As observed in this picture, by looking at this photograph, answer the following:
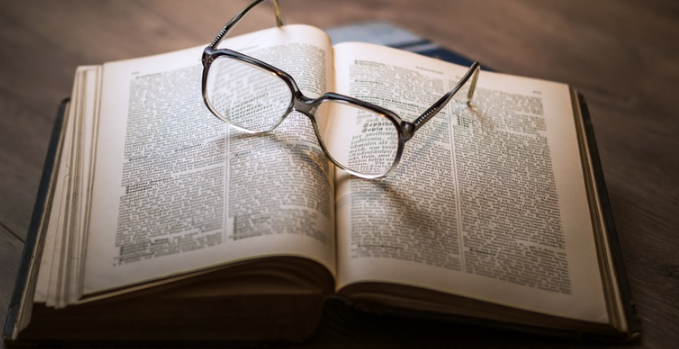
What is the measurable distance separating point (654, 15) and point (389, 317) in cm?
83

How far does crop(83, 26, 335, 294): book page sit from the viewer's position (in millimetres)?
588

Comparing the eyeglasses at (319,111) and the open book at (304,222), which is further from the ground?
the eyeglasses at (319,111)

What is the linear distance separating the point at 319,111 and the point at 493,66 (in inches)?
15.7

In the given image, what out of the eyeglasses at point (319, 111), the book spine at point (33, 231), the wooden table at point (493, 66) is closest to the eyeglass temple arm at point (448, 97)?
the eyeglasses at point (319, 111)

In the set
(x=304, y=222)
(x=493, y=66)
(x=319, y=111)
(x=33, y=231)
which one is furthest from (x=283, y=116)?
(x=493, y=66)

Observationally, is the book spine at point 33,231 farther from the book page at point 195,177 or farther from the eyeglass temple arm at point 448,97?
the eyeglass temple arm at point 448,97

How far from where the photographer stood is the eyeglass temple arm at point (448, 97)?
0.68 m

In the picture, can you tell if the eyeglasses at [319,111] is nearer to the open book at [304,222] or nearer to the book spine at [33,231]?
the open book at [304,222]

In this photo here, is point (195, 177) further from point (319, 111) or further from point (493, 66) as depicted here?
point (493, 66)

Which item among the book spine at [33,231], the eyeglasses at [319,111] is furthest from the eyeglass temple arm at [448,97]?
the book spine at [33,231]

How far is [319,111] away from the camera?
713 mm

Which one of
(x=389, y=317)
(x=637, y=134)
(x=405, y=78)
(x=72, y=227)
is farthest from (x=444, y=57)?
(x=72, y=227)

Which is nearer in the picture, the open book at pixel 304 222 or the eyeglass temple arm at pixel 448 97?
the open book at pixel 304 222

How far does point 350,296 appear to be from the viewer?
590 mm
